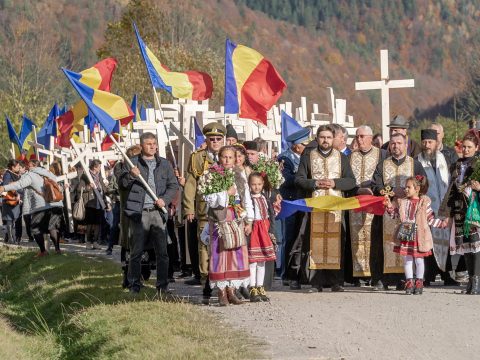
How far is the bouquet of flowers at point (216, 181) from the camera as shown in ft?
46.3

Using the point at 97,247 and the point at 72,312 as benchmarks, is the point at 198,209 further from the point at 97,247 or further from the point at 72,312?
the point at 97,247

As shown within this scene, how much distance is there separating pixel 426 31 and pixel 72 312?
151574 mm

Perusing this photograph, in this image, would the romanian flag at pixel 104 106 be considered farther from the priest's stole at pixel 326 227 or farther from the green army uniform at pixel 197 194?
the priest's stole at pixel 326 227

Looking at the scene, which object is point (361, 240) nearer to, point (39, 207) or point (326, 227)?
point (326, 227)

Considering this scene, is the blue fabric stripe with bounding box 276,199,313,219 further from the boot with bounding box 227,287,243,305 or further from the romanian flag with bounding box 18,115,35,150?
the romanian flag with bounding box 18,115,35,150

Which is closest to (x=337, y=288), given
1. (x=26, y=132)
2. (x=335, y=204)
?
(x=335, y=204)

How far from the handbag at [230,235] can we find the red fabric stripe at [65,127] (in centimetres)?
1376

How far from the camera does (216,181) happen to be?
14117 mm

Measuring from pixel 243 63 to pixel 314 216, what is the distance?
12.3 ft

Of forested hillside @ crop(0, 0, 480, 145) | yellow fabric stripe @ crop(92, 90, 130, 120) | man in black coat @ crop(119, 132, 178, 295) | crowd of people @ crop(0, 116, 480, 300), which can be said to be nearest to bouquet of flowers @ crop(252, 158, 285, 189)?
crowd of people @ crop(0, 116, 480, 300)

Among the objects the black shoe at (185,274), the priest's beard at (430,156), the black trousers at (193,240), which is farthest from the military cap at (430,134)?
the black shoe at (185,274)

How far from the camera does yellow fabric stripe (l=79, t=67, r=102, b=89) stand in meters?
19.1

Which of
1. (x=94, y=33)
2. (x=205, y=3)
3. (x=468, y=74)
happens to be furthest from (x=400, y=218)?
(x=205, y=3)

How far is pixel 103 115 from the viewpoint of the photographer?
675 inches
